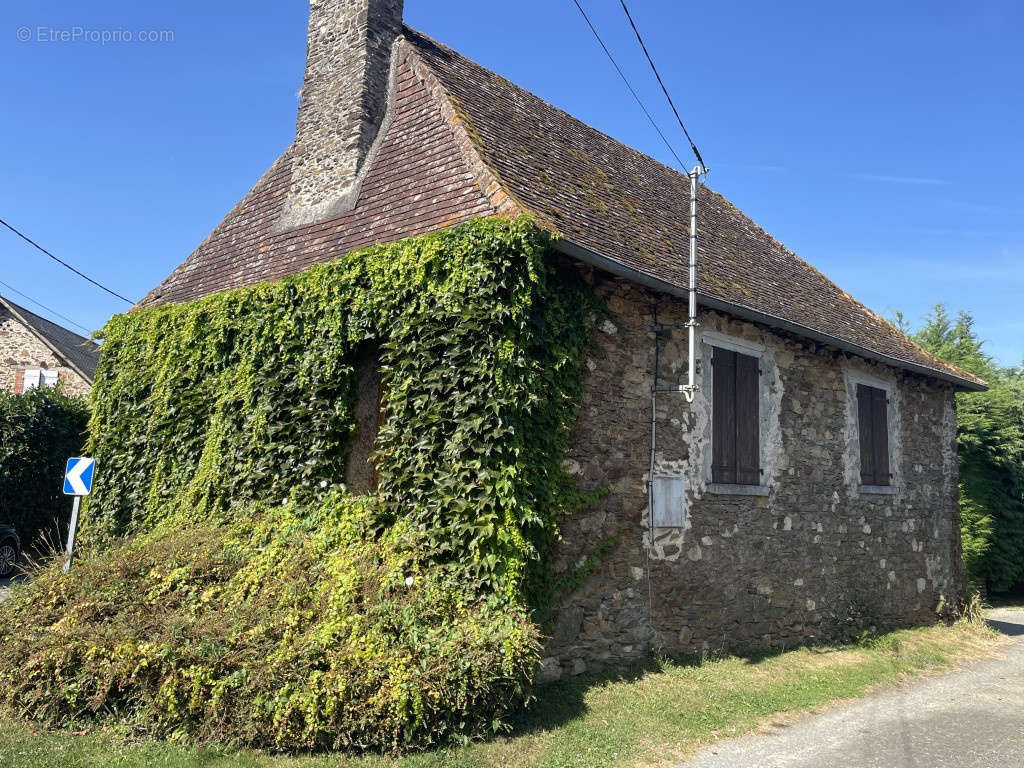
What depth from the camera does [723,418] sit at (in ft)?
29.4

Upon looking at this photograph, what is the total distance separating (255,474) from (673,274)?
16.8ft

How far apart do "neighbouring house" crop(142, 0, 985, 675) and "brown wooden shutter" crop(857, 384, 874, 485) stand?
0.05 m

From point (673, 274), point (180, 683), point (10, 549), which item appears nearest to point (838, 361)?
point (673, 274)

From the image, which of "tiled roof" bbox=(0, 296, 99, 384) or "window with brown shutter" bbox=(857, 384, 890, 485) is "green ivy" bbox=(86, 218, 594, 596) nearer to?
"window with brown shutter" bbox=(857, 384, 890, 485)

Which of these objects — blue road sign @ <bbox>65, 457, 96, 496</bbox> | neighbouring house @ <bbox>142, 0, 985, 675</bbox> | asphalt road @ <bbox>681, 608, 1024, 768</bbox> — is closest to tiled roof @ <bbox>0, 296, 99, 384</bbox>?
neighbouring house @ <bbox>142, 0, 985, 675</bbox>

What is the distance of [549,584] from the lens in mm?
6773

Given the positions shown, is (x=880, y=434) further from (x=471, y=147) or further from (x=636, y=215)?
(x=471, y=147)

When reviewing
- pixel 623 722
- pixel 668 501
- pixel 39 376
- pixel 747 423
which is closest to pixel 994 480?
pixel 747 423

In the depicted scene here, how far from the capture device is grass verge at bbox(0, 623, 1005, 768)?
511 centimetres

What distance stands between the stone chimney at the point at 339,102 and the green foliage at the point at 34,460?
310 inches

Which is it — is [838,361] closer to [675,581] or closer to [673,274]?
[673,274]

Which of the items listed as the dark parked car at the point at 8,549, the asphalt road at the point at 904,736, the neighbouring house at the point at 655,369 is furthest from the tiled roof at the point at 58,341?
the asphalt road at the point at 904,736

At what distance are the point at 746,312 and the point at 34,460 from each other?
13258mm

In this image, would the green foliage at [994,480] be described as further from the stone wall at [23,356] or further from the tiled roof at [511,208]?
the stone wall at [23,356]
